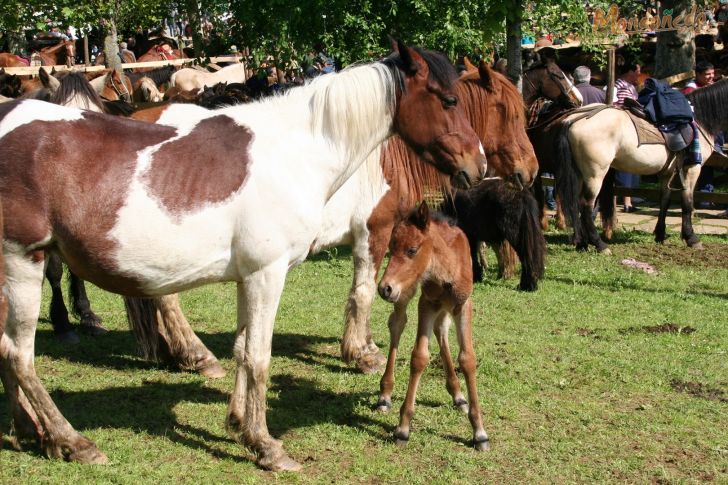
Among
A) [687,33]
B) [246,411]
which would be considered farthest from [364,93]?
[687,33]

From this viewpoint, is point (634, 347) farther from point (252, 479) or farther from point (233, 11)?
point (233, 11)

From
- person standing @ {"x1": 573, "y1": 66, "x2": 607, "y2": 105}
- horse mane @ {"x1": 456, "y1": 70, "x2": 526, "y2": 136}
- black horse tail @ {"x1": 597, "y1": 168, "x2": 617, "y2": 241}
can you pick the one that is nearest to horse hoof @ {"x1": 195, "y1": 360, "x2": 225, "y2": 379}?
horse mane @ {"x1": 456, "y1": 70, "x2": 526, "y2": 136}

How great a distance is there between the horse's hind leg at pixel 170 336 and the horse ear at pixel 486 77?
9.59 feet

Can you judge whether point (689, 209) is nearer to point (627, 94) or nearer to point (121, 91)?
point (627, 94)

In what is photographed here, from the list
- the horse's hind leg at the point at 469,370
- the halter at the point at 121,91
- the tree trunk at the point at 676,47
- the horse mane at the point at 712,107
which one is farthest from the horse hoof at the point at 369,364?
the tree trunk at the point at 676,47

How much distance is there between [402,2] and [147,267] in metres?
7.18

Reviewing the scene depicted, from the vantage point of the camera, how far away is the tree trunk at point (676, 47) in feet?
47.7

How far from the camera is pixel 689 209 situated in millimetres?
11250

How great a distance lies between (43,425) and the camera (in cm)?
436

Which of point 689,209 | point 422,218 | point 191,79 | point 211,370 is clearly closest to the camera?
point 422,218

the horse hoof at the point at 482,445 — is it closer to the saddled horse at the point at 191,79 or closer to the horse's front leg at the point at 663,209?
the horse's front leg at the point at 663,209

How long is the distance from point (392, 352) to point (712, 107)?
8353 mm

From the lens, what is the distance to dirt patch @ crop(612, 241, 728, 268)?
10.0 meters

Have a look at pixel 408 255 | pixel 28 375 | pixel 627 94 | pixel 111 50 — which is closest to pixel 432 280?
pixel 408 255
